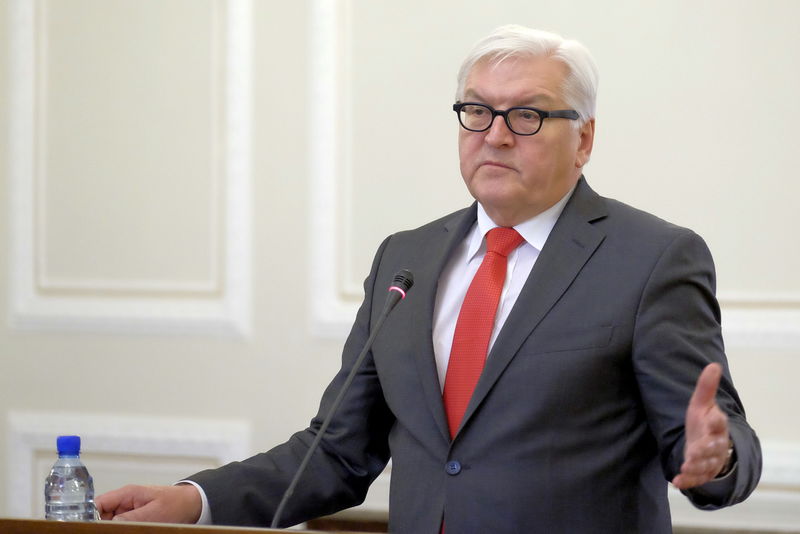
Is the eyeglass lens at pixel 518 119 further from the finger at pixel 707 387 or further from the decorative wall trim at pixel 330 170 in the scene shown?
the decorative wall trim at pixel 330 170

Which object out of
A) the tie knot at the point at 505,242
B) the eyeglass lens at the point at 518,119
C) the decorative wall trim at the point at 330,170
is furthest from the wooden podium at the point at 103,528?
the decorative wall trim at the point at 330,170

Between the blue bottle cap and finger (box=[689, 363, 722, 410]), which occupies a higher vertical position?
finger (box=[689, 363, 722, 410])

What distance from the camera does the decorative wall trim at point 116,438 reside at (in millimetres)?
3488

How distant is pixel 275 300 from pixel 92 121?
2.99ft

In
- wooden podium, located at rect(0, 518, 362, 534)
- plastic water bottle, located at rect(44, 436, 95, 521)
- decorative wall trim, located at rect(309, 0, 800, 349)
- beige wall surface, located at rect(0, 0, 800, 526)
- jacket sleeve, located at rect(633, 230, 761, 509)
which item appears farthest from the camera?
decorative wall trim, located at rect(309, 0, 800, 349)

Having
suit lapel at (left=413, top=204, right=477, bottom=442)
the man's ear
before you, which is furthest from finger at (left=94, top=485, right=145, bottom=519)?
the man's ear

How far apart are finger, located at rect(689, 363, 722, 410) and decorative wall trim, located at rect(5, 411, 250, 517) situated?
2.19 meters

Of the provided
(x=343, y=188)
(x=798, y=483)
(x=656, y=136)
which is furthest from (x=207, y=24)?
→ (x=798, y=483)

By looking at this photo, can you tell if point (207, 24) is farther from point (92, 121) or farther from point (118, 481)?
point (118, 481)

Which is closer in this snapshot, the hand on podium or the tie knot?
the hand on podium

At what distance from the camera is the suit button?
6.12 ft

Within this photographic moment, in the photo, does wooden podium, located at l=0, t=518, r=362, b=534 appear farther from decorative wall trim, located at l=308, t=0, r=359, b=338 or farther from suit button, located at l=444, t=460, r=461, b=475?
decorative wall trim, located at l=308, t=0, r=359, b=338

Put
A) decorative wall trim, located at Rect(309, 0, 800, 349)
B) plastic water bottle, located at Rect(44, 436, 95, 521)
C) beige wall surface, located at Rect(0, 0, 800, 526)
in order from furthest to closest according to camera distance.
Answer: decorative wall trim, located at Rect(309, 0, 800, 349)
beige wall surface, located at Rect(0, 0, 800, 526)
plastic water bottle, located at Rect(44, 436, 95, 521)

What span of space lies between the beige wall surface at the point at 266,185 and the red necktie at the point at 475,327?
3.96 feet
